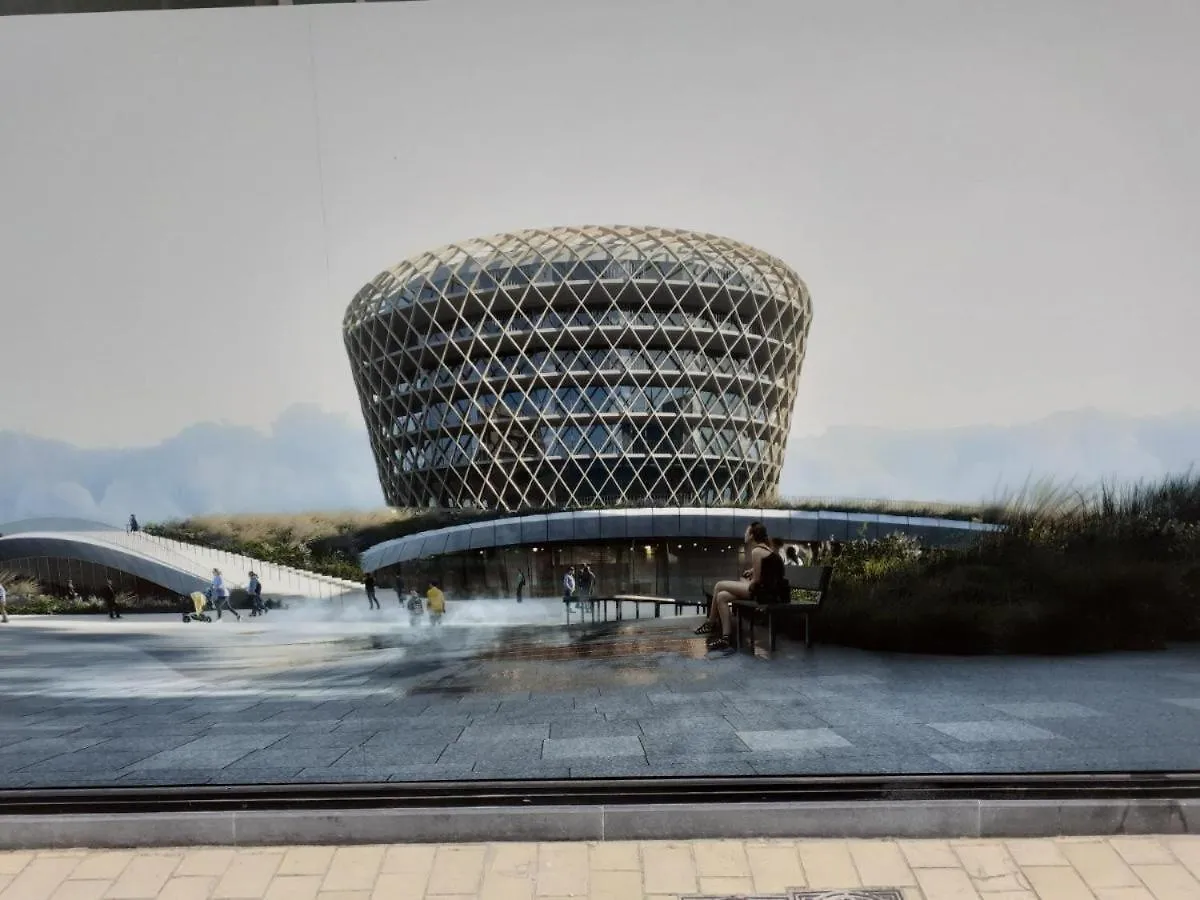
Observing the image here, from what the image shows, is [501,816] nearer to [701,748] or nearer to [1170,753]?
[701,748]

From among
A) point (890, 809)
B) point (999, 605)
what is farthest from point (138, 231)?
point (999, 605)

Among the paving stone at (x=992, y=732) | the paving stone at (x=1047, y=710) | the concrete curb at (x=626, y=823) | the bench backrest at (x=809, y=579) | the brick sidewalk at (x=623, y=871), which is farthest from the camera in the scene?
the bench backrest at (x=809, y=579)

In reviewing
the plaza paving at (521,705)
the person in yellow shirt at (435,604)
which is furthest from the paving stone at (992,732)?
the person in yellow shirt at (435,604)

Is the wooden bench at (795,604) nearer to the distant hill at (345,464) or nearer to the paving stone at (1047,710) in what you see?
the distant hill at (345,464)

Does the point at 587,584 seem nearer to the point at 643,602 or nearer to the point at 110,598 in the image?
the point at 643,602

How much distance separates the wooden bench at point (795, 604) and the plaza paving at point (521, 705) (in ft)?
0.67

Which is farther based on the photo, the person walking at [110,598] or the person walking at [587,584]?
the person walking at [587,584]

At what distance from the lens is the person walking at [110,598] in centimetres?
571

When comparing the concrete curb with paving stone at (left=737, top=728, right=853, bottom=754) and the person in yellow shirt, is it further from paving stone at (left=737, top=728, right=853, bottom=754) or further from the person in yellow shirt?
the person in yellow shirt

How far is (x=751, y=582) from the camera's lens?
18.9ft

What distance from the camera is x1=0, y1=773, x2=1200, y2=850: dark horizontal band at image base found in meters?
4.30

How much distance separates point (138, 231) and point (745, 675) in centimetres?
533

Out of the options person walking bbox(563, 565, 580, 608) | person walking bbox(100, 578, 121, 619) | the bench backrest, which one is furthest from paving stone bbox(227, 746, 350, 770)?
the bench backrest

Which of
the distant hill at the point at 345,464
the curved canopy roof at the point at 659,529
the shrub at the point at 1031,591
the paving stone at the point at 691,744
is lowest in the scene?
the paving stone at the point at 691,744
